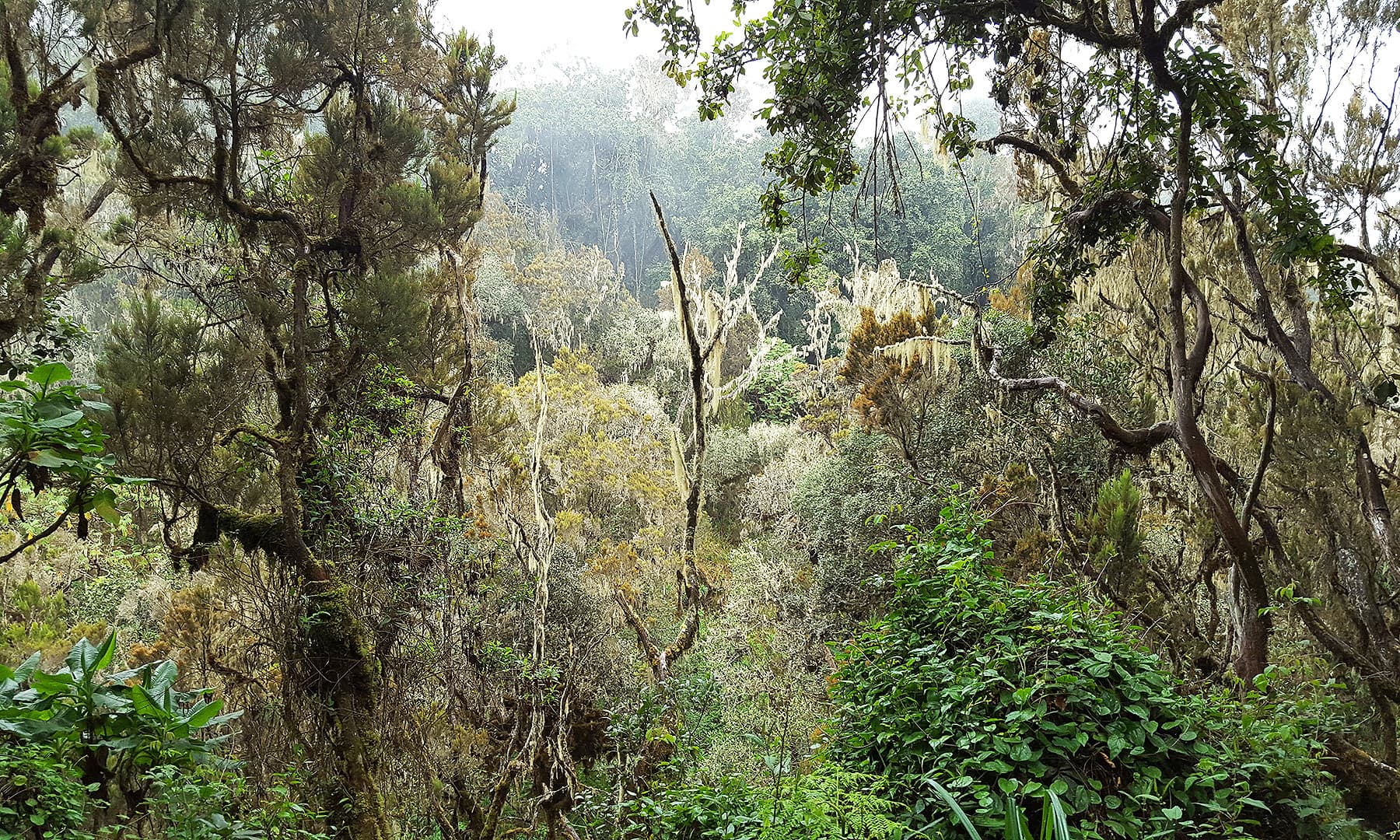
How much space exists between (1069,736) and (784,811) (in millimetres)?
777

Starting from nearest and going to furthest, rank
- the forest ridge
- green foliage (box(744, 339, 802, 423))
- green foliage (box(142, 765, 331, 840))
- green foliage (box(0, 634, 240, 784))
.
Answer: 1. green foliage (box(0, 634, 240, 784))
2. green foliage (box(142, 765, 331, 840))
3. the forest ridge
4. green foliage (box(744, 339, 802, 423))

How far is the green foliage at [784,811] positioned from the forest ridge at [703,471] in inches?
0.9

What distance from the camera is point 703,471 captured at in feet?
19.1

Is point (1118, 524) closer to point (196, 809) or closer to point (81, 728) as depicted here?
point (196, 809)

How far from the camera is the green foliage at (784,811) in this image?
1.72 m

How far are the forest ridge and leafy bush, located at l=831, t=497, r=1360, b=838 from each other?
0.7 inches

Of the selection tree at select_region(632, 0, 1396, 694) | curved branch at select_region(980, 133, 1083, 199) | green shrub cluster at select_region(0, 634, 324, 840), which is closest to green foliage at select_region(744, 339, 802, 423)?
curved branch at select_region(980, 133, 1083, 199)

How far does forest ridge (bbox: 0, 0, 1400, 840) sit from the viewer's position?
6.61 feet

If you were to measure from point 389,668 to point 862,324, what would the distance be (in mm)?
4577

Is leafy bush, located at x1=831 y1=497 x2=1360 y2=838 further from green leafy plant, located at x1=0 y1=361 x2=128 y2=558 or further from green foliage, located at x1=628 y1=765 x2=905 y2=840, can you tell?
green leafy plant, located at x1=0 y1=361 x2=128 y2=558

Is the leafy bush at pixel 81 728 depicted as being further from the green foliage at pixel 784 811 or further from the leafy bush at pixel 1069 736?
the leafy bush at pixel 1069 736

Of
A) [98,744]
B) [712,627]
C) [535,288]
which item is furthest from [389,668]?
[535,288]

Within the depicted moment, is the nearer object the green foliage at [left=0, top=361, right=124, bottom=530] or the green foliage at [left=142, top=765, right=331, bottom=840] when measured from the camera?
the green foliage at [left=0, top=361, right=124, bottom=530]

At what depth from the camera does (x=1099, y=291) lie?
20.9 ft
